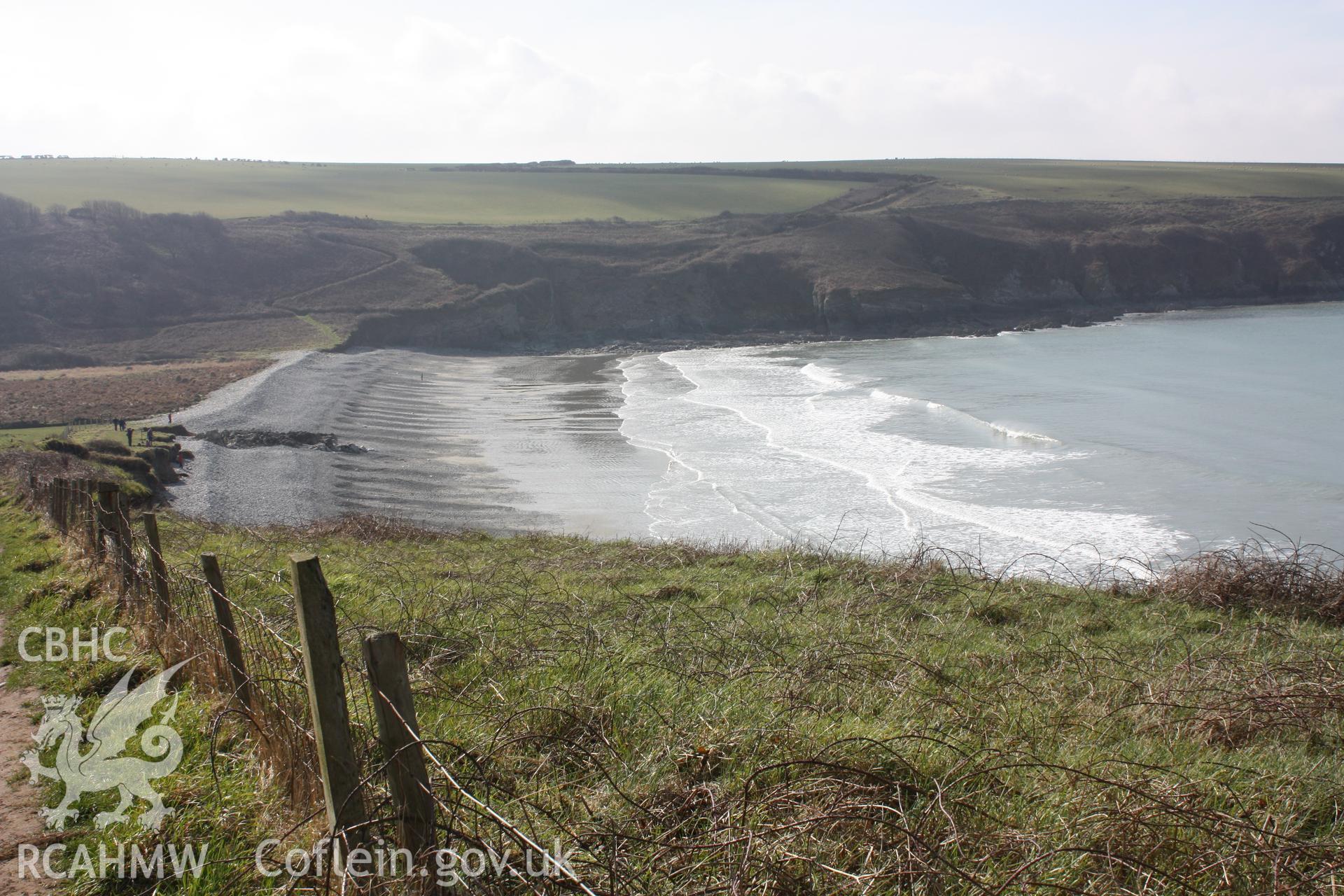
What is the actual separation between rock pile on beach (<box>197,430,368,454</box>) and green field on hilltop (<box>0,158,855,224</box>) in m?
75.8

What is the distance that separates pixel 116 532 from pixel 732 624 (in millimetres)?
5190

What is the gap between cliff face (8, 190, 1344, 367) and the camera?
68.8 meters

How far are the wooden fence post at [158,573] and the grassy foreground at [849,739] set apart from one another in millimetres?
505

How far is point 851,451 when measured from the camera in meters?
29.5

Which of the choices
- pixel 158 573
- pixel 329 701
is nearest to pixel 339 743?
pixel 329 701

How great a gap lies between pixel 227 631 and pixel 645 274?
83.2 meters

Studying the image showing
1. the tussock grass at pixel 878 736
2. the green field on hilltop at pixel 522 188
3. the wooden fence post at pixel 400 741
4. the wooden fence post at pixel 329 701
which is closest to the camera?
the wooden fence post at pixel 400 741

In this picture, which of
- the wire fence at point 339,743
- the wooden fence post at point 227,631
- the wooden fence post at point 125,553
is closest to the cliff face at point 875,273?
the wooden fence post at point 125,553

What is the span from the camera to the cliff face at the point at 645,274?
2707 inches

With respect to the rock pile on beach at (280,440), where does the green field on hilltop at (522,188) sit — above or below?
above

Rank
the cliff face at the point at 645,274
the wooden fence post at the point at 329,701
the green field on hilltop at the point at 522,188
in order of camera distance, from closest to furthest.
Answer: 1. the wooden fence post at the point at 329,701
2. the cliff face at the point at 645,274
3. the green field on hilltop at the point at 522,188

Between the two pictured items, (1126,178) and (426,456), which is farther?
(1126,178)

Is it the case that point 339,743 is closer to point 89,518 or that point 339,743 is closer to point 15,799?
point 15,799

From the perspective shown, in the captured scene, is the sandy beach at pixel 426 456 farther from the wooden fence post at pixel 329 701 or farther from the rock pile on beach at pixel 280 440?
the wooden fence post at pixel 329 701
